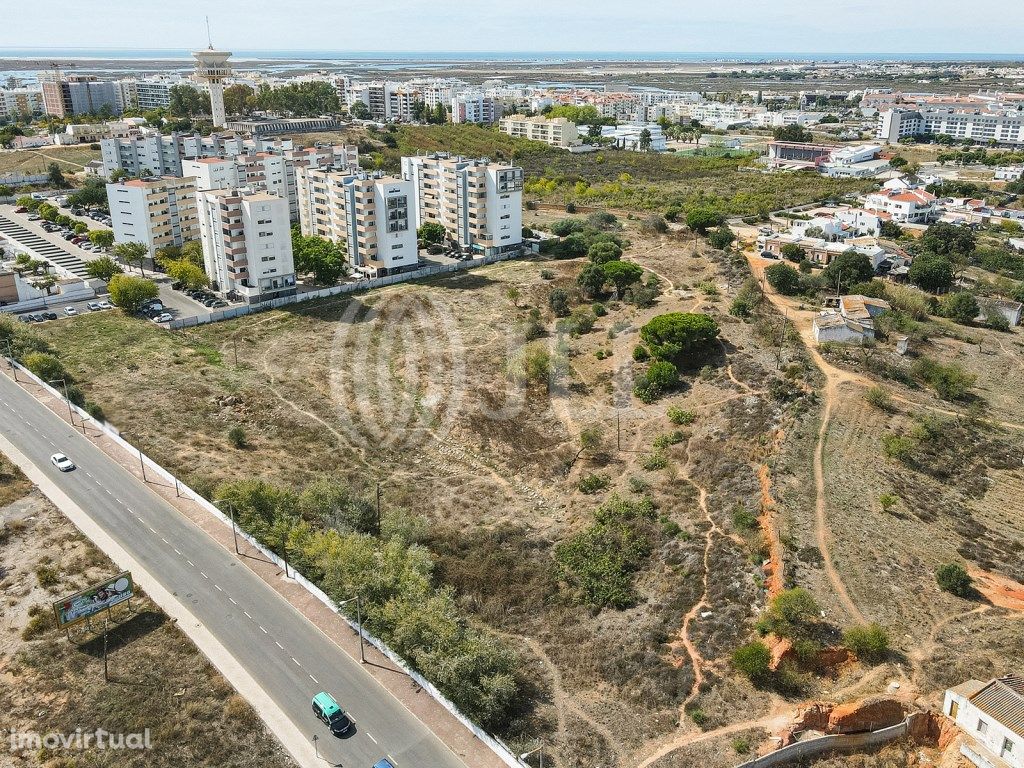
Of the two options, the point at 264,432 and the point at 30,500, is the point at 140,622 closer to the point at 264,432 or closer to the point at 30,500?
the point at 30,500

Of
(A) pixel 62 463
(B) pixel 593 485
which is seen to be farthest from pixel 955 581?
Answer: (A) pixel 62 463

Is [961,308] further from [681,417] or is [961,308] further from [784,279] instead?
[681,417]

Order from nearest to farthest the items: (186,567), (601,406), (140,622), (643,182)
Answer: (140,622)
(186,567)
(601,406)
(643,182)

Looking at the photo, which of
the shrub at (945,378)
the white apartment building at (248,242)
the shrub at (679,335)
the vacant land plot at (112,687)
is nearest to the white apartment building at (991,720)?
the vacant land plot at (112,687)

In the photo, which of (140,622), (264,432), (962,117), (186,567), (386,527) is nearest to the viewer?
(140,622)

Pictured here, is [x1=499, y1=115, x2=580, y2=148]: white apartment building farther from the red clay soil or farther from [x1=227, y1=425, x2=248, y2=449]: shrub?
the red clay soil

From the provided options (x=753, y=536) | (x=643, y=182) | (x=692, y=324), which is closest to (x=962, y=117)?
(x=643, y=182)
